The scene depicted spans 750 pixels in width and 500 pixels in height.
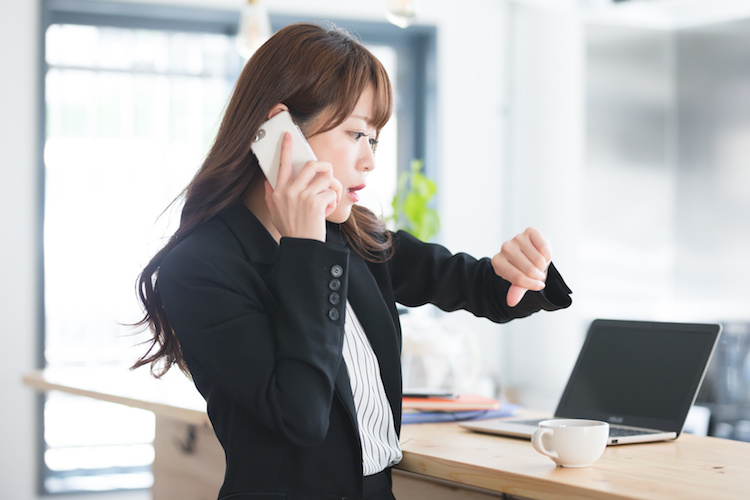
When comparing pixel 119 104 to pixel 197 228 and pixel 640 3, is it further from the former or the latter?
pixel 197 228

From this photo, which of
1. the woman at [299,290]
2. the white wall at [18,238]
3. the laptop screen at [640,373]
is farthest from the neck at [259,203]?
the white wall at [18,238]

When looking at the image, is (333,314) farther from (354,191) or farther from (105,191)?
(105,191)

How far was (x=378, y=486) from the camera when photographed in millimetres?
1133

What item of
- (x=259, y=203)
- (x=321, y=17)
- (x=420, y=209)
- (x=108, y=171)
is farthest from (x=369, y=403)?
(x=321, y=17)

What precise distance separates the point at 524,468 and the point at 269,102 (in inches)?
23.9

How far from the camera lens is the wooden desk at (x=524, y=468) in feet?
3.15

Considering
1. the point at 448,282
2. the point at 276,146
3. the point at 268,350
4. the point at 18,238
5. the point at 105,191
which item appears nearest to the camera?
the point at 268,350

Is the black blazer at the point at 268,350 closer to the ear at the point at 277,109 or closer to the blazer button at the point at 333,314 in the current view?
the blazer button at the point at 333,314

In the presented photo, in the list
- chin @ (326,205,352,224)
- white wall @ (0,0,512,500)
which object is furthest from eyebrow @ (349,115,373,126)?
white wall @ (0,0,512,500)

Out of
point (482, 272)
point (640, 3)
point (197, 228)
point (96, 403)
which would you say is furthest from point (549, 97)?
point (197, 228)

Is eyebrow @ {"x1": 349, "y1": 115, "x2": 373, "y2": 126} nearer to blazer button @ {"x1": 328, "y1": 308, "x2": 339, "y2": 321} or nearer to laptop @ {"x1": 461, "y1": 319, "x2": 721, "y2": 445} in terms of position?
blazer button @ {"x1": 328, "y1": 308, "x2": 339, "y2": 321}

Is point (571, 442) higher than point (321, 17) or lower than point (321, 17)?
lower

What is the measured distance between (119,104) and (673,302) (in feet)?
10.8

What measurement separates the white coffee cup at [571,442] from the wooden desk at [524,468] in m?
0.02
